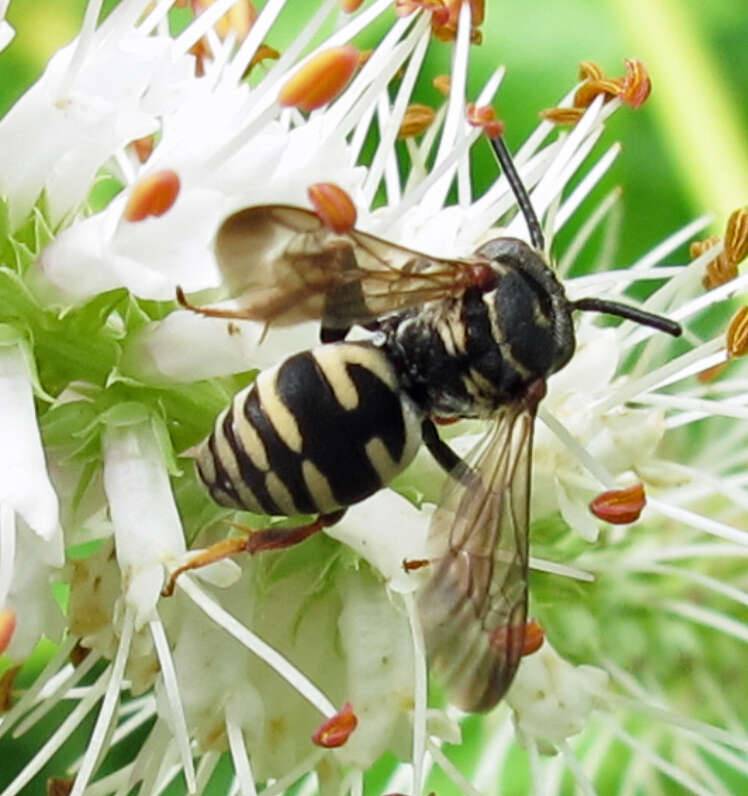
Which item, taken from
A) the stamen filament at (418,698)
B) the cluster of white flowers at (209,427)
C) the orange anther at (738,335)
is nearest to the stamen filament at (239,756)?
the cluster of white flowers at (209,427)

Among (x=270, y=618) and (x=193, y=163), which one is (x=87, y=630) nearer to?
(x=270, y=618)

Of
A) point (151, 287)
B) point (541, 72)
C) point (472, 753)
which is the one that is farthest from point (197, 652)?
point (541, 72)

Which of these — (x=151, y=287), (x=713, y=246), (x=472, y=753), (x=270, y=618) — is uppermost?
(x=151, y=287)

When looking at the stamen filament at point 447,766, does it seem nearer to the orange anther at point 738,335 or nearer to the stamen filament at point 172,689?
the stamen filament at point 172,689

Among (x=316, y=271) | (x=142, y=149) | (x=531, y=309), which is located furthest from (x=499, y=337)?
(x=142, y=149)

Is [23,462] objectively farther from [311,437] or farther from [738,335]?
[738,335]
